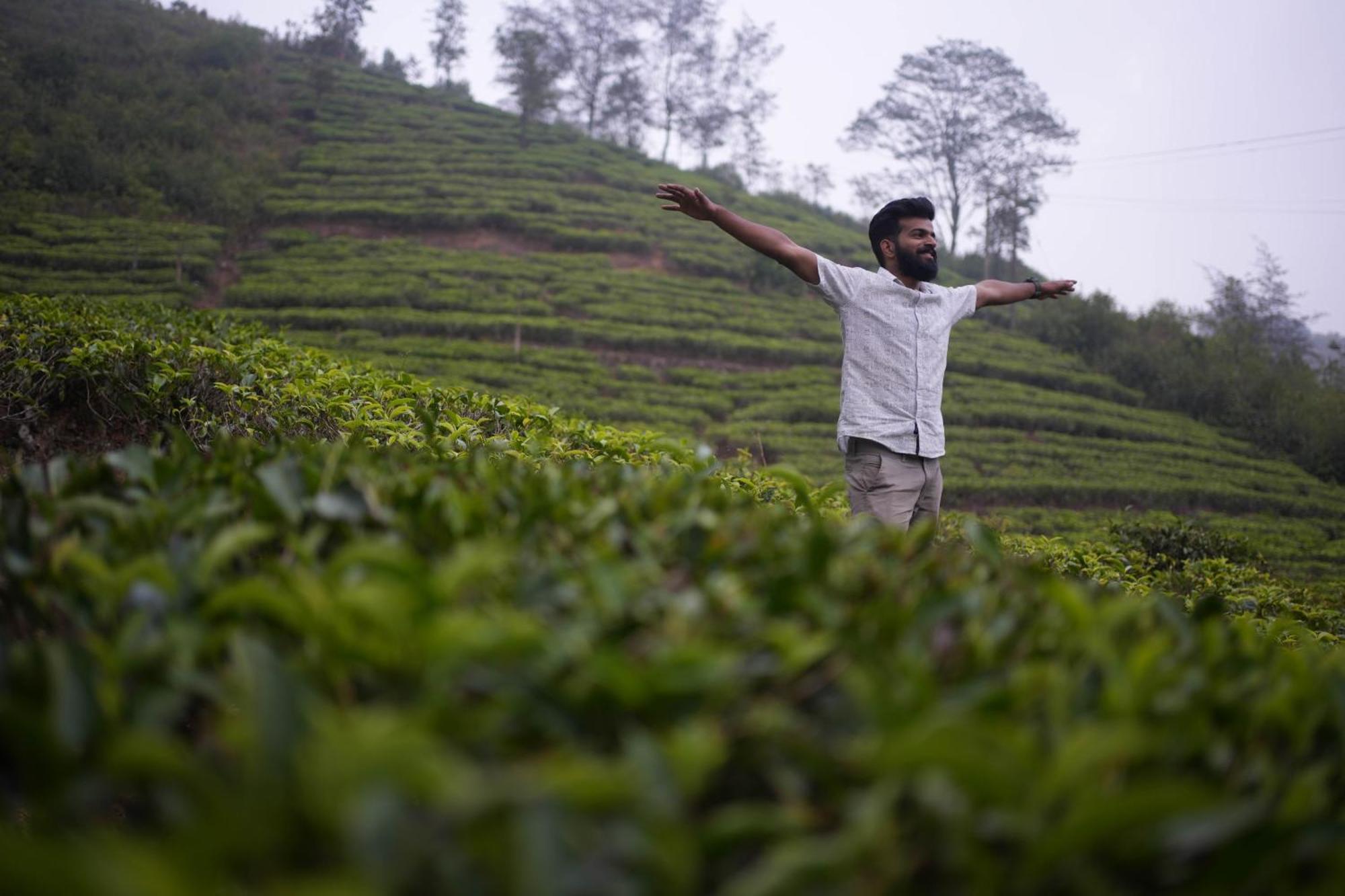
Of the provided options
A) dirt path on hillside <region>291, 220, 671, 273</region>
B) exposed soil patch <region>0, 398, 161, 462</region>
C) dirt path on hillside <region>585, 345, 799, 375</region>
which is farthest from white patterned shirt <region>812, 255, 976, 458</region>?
dirt path on hillside <region>291, 220, 671, 273</region>

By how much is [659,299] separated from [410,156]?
33.9 feet

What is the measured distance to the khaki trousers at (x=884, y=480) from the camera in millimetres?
3010

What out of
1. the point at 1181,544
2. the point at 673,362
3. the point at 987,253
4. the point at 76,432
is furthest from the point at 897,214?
the point at 987,253

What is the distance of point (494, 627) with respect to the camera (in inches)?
26.3

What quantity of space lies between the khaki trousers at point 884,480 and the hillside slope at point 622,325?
23.2 ft

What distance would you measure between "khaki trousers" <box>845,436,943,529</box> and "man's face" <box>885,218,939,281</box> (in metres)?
0.67

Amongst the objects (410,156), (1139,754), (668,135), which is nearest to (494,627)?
(1139,754)

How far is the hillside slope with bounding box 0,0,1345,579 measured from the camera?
11.5 m

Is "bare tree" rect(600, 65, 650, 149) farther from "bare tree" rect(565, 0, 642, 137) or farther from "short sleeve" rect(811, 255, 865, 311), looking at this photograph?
"short sleeve" rect(811, 255, 865, 311)

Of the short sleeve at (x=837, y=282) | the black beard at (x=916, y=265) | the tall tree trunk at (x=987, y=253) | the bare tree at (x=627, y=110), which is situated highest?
the bare tree at (x=627, y=110)

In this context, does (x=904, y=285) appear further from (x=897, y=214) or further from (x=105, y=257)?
(x=105, y=257)

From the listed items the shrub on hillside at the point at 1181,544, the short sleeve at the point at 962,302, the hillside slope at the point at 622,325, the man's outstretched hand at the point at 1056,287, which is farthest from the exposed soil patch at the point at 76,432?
the shrub on hillside at the point at 1181,544

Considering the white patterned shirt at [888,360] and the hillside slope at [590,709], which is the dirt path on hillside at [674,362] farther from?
the hillside slope at [590,709]

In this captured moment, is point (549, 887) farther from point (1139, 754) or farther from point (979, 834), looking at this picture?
point (1139, 754)
